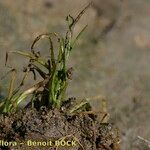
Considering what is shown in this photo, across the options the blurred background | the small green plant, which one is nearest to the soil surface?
the small green plant

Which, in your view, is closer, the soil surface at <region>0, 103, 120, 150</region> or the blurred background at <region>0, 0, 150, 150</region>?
the soil surface at <region>0, 103, 120, 150</region>

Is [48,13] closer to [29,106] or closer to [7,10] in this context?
[7,10]

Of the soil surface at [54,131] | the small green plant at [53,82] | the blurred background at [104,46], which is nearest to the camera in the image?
the soil surface at [54,131]

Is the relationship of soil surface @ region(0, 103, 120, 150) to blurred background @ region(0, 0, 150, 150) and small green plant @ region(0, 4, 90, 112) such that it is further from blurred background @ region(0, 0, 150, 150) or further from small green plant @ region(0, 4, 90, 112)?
blurred background @ region(0, 0, 150, 150)

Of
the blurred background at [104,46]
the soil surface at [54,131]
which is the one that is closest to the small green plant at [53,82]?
the soil surface at [54,131]

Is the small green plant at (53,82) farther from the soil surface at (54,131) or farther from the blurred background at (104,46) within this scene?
the blurred background at (104,46)

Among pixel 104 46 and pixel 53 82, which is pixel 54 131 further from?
pixel 104 46
